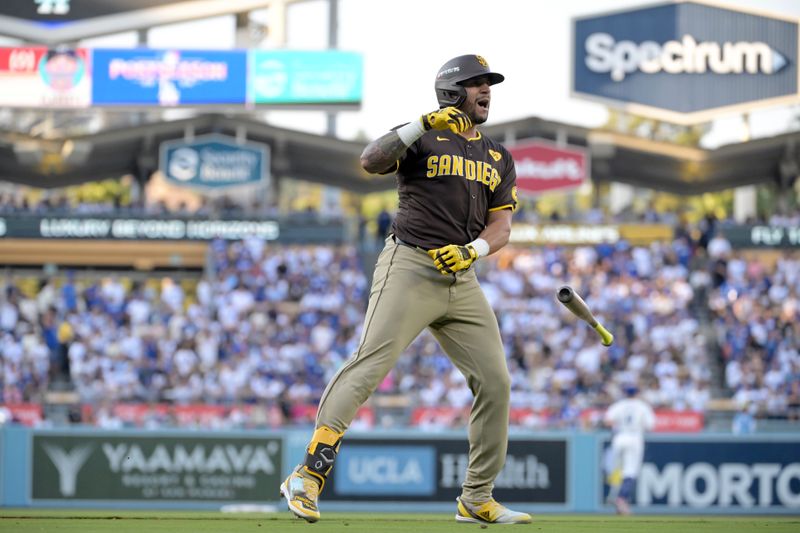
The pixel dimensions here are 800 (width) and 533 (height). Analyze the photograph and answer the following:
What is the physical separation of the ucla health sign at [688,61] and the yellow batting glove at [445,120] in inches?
1028

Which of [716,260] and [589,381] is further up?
[716,260]

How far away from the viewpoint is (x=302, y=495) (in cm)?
636

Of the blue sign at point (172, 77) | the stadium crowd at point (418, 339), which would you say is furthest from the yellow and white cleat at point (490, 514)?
the blue sign at point (172, 77)

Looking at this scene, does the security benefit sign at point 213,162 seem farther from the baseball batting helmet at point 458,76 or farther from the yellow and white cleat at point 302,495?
the yellow and white cleat at point 302,495

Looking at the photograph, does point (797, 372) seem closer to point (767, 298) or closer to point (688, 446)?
point (767, 298)

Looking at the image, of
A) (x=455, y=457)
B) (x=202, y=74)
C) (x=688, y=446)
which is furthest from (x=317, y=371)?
(x=202, y=74)

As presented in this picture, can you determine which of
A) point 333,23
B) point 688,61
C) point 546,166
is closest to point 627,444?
point 546,166

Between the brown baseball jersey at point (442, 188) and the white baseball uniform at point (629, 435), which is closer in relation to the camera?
the brown baseball jersey at point (442, 188)

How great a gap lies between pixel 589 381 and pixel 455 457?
6.30 meters

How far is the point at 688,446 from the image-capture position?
53.9 ft

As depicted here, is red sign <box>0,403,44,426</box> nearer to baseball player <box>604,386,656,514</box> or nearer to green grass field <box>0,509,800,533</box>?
baseball player <box>604,386,656,514</box>

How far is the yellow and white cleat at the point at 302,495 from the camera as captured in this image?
6.30 metres

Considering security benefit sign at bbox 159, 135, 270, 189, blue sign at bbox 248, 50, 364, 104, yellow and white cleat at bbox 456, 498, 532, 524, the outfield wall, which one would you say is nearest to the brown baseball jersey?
yellow and white cleat at bbox 456, 498, 532, 524

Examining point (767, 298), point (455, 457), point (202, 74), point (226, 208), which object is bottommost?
point (455, 457)
